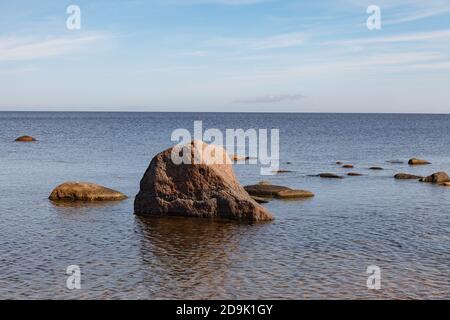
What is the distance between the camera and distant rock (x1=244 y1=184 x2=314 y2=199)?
33547mm

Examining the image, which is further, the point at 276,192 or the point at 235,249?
the point at 276,192

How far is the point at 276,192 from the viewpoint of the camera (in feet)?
110

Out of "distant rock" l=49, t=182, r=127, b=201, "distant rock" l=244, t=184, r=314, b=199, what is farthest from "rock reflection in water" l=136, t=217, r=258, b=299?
"distant rock" l=244, t=184, r=314, b=199

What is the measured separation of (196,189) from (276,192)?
7.42 metres

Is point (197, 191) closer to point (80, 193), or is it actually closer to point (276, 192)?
point (276, 192)

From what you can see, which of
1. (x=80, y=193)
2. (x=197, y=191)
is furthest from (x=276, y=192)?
(x=80, y=193)

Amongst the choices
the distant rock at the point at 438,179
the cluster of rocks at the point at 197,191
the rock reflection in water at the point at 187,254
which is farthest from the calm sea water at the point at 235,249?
the distant rock at the point at 438,179

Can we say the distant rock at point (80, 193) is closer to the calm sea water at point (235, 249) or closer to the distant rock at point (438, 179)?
the calm sea water at point (235, 249)

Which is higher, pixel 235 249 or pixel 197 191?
pixel 197 191

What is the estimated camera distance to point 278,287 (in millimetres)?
16891

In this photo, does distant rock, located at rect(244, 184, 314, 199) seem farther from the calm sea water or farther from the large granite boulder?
the large granite boulder

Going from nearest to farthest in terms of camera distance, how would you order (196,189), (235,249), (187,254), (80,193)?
(187,254)
(235,249)
(196,189)
(80,193)
